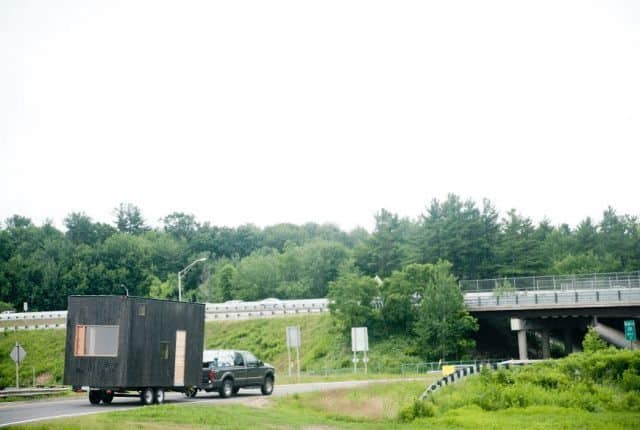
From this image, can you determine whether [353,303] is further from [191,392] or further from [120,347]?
[120,347]

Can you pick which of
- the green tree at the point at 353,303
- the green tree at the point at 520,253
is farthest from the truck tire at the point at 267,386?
the green tree at the point at 520,253

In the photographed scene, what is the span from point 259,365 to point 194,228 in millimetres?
123833

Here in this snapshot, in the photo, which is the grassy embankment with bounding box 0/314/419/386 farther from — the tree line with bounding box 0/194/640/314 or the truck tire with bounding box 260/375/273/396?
the truck tire with bounding box 260/375/273/396

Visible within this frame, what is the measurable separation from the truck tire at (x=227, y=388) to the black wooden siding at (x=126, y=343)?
3263 millimetres

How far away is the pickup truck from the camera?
31422 millimetres

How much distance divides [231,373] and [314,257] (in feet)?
246

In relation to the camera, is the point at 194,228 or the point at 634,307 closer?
the point at 634,307

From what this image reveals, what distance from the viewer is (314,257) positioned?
107m

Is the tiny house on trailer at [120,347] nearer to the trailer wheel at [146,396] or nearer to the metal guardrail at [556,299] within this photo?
the trailer wheel at [146,396]

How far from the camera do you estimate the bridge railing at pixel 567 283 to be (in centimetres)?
6338

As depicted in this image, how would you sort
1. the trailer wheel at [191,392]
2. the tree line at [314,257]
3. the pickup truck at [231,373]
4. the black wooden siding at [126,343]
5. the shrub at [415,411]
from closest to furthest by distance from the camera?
1. the shrub at [415,411]
2. the black wooden siding at [126,343]
3. the trailer wheel at [191,392]
4. the pickup truck at [231,373]
5. the tree line at [314,257]

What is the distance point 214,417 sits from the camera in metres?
22.6

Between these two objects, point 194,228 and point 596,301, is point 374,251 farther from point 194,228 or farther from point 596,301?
point 194,228

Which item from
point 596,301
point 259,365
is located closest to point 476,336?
point 596,301
